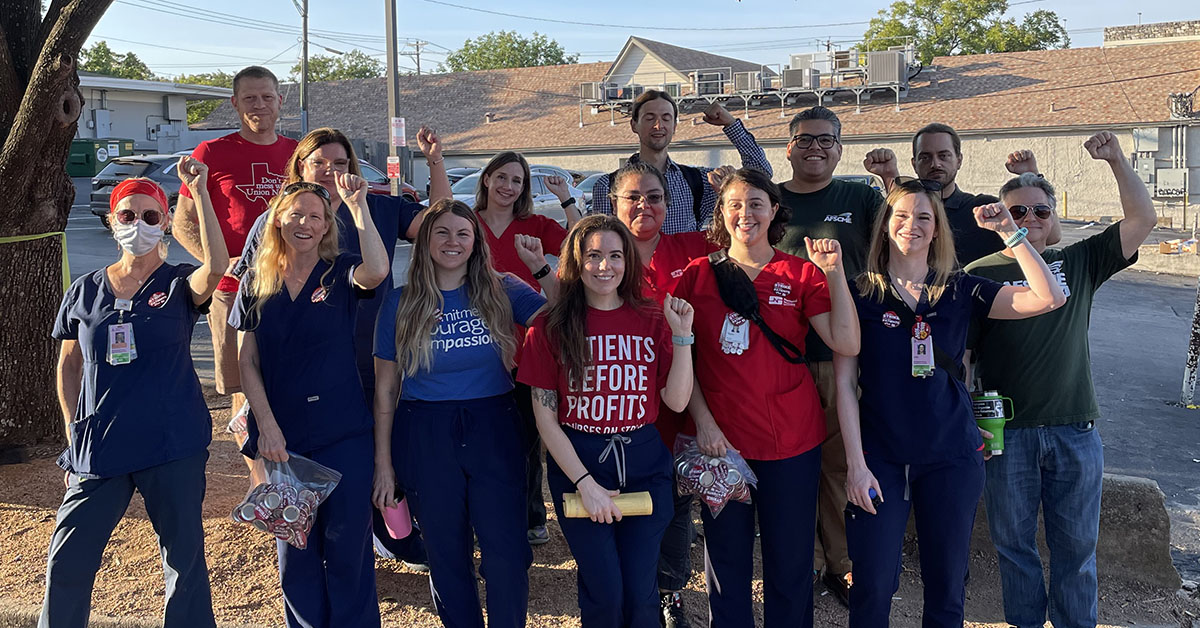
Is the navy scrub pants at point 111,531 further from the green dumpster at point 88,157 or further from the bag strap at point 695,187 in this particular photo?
the green dumpster at point 88,157

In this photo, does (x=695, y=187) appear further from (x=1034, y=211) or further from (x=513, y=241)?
(x=1034, y=211)

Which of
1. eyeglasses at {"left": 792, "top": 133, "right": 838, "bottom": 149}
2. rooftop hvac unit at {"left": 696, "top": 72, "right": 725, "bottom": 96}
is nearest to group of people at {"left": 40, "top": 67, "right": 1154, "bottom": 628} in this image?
eyeglasses at {"left": 792, "top": 133, "right": 838, "bottom": 149}

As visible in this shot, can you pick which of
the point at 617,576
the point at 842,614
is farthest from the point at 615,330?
the point at 842,614

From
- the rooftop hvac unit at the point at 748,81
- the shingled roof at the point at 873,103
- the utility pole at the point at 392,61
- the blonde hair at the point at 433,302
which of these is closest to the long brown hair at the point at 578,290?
the blonde hair at the point at 433,302

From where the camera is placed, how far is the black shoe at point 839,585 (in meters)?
4.39

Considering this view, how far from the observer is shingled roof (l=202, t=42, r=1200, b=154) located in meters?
34.0

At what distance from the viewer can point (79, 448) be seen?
11.6 feet

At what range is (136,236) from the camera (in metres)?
3.55

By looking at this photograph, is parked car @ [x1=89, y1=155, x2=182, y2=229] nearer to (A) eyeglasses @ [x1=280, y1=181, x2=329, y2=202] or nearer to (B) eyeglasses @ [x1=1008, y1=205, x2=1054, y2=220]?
(A) eyeglasses @ [x1=280, y1=181, x2=329, y2=202]

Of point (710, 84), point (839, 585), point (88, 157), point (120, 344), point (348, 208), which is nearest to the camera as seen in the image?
point (120, 344)

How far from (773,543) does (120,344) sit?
8.52 feet

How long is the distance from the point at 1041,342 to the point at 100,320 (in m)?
3.68

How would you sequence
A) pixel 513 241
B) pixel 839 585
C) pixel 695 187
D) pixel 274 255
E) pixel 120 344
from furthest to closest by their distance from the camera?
pixel 695 187
pixel 513 241
pixel 839 585
pixel 274 255
pixel 120 344

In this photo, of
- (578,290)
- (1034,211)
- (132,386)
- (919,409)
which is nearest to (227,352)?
(132,386)
